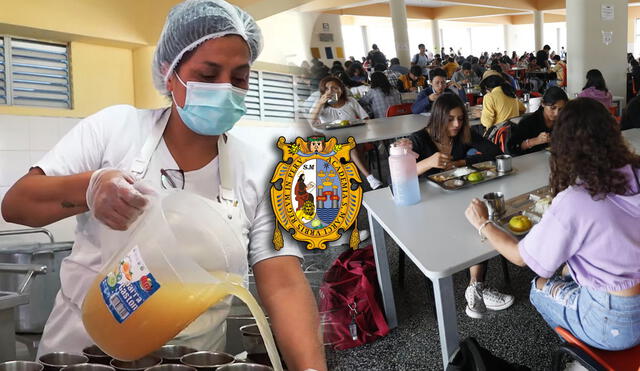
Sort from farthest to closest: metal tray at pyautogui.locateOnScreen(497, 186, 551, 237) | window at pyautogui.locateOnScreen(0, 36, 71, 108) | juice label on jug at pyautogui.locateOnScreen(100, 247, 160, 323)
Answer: metal tray at pyautogui.locateOnScreen(497, 186, 551, 237), window at pyautogui.locateOnScreen(0, 36, 71, 108), juice label on jug at pyautogui.locateOnScreen(100, 247, 160, 323)

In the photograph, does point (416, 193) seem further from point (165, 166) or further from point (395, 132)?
point (395, 132)

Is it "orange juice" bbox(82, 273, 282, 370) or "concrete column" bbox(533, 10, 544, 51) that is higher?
"concrete column" bbox(533, 10, 544, 51)

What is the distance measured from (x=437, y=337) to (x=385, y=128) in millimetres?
1832

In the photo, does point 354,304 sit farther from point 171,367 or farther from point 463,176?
point 171,367

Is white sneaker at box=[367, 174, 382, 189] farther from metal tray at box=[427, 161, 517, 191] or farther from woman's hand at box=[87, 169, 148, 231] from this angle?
woman's hand at box=[87, 169, 148, 231]

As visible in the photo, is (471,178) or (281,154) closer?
(281,154)

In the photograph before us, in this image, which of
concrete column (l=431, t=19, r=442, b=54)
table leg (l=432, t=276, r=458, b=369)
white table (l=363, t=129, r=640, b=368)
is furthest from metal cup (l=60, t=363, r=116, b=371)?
concrete column (l=431, t=19, r=442, b=54)

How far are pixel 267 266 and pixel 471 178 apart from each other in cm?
137

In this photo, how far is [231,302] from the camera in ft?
2.81

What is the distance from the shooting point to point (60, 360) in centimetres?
70

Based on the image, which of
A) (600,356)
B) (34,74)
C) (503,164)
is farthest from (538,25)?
(34,74)

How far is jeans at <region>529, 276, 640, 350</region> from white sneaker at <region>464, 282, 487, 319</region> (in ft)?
2.32

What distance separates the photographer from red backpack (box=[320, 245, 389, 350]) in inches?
84.7

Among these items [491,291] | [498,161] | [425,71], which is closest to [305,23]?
[498,161]
